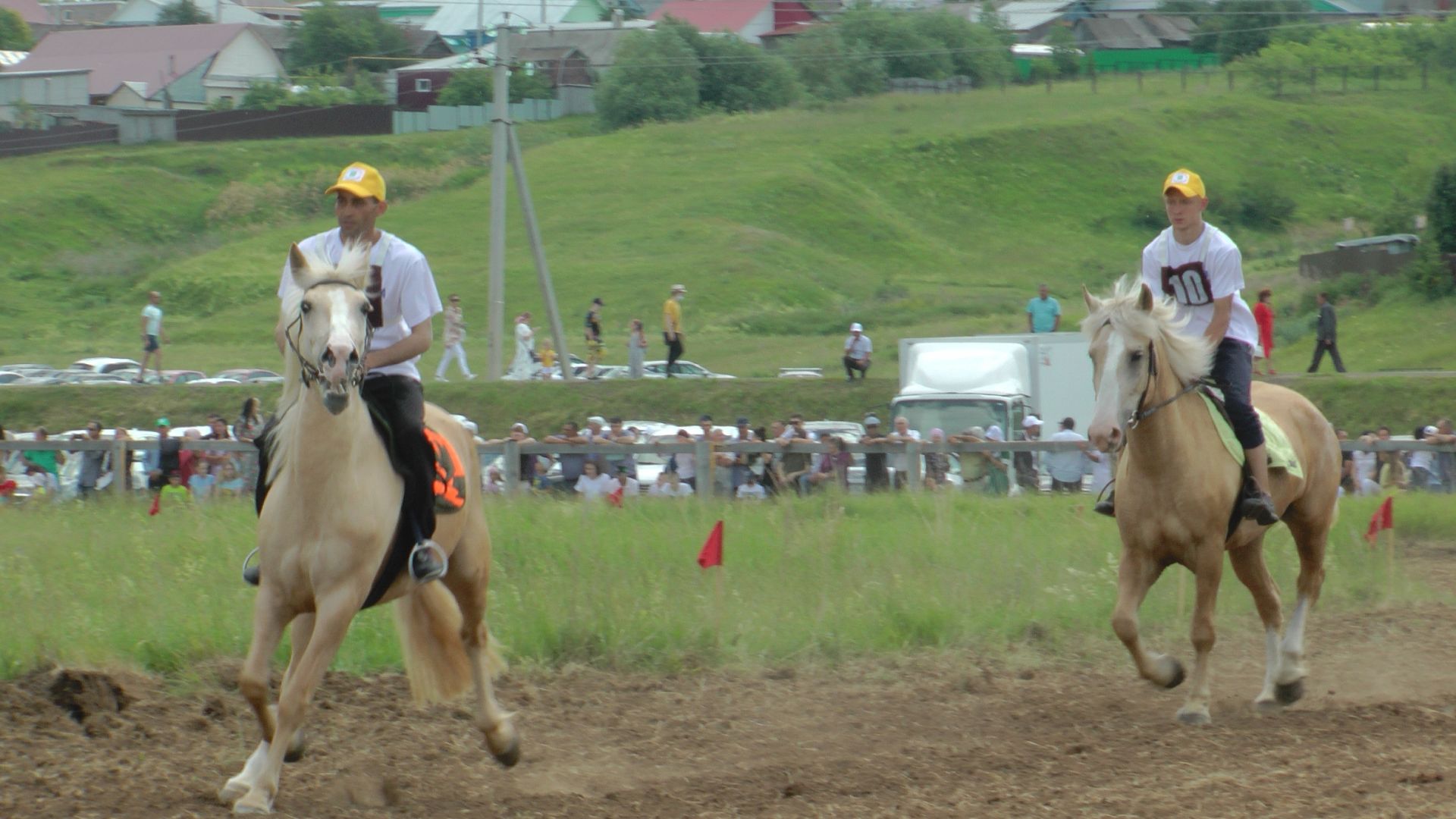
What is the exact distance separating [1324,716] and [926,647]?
Result: 259 centimetres

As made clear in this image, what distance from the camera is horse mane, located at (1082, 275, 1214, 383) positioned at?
7.84 metres

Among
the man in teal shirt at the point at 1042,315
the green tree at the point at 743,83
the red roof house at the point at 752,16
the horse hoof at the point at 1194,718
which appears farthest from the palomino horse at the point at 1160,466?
the red roof house at the point at 752,16

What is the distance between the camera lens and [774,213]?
188ft

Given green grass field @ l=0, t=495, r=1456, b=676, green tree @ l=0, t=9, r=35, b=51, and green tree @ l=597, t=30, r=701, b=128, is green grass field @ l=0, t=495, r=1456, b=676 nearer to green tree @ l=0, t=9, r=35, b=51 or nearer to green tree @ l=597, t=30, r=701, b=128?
green tree @ l=597, t=30, r=701, b=128

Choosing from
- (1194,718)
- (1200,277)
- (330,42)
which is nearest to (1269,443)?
(1200,277)

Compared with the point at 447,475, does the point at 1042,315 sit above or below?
below

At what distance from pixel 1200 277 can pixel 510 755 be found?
473 centimetres

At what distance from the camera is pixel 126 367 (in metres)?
35.2

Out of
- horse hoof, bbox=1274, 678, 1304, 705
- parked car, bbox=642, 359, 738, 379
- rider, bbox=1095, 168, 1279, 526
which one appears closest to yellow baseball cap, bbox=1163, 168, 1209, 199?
rider, bbox=1095, 168, 1279, 526

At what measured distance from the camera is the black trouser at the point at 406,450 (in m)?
6.63

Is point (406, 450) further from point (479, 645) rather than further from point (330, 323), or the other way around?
point (479, 645)

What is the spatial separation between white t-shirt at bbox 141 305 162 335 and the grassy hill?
680cm

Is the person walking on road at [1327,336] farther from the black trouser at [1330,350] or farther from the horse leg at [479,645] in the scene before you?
the horse leg at [479,645]

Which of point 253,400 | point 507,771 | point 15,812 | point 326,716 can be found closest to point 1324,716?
point 507,771
